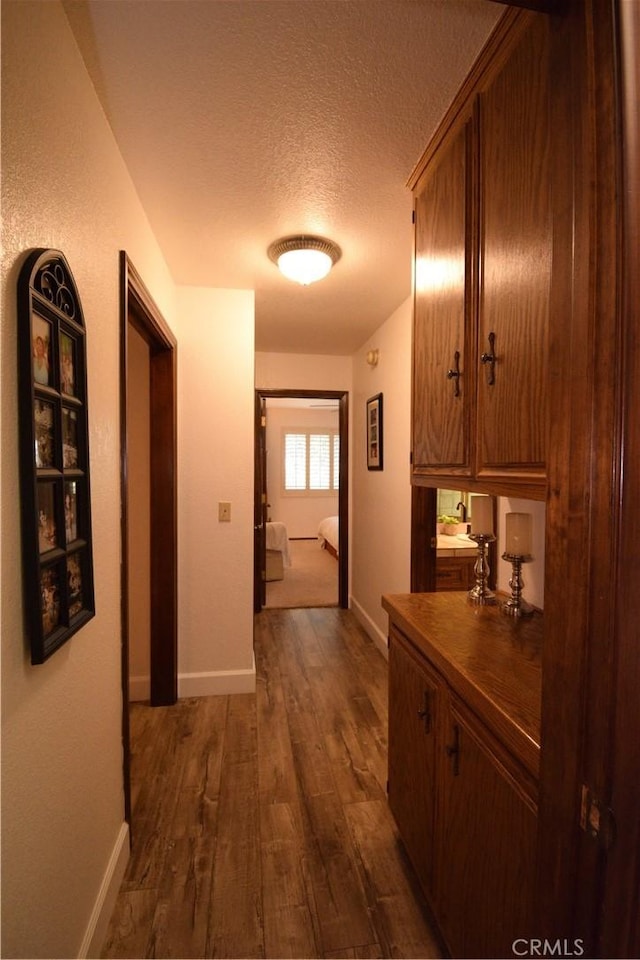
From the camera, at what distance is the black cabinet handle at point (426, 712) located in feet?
4.13

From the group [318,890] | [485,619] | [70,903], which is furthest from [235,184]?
[318,890]

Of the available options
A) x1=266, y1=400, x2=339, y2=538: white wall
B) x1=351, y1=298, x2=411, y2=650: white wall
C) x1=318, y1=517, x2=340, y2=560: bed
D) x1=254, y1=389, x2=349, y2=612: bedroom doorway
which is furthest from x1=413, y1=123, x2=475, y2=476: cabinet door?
x1=266, y1=400, x2=339, y2=538: white wall

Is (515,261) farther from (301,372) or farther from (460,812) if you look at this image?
(301,372)

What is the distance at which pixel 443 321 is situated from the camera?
133 cm

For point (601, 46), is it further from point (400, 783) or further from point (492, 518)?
point (400, 783)

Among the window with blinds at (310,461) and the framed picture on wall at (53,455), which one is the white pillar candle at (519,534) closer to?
the framed picture on wall at (53,455)

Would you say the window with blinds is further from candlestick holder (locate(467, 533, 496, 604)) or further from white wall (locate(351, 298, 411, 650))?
candlestick holder (locate(467, 533, 496, 604))

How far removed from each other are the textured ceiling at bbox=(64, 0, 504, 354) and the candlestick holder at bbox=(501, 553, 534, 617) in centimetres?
142

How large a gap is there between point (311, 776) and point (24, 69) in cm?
251

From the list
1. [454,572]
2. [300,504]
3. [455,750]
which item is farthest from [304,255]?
[300,504]

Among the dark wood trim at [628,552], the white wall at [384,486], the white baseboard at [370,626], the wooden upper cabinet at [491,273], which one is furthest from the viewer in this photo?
the white baseboard at [370,626]

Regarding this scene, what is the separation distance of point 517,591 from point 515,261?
1035 mm

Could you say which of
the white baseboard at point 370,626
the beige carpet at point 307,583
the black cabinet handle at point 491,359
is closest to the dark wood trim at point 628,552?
the black cabinet handle at point 491,359

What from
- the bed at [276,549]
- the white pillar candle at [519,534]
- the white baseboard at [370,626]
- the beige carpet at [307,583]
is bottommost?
the beige carpet at [307,583]
